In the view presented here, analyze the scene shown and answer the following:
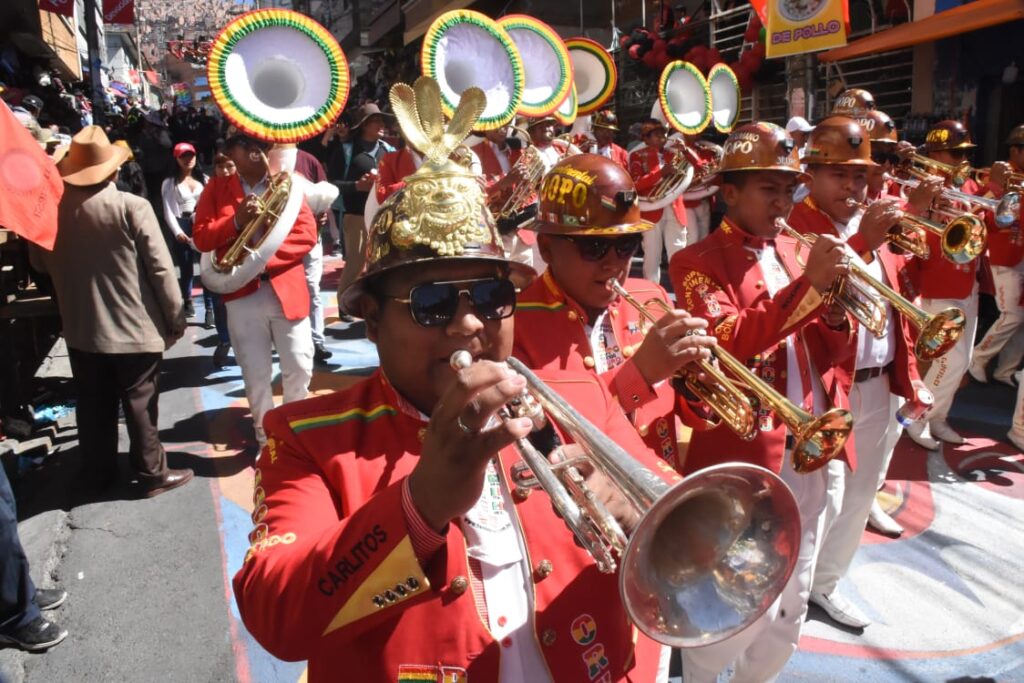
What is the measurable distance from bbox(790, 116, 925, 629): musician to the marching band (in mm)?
15

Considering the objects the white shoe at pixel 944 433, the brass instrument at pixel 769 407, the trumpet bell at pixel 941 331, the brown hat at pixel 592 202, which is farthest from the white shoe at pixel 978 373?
the brown hat at pixel 592 202

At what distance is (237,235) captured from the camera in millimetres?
5070

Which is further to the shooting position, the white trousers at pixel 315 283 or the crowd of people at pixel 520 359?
the white trousers at pixel 315 283

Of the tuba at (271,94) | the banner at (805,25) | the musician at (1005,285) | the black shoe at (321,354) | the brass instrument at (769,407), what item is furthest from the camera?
the banner at (805,25)

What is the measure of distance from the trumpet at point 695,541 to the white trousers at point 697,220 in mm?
9687

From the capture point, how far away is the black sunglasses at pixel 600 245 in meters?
2.84

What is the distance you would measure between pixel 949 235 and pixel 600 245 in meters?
2.40

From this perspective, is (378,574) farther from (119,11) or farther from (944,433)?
(119,11)

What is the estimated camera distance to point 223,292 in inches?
200

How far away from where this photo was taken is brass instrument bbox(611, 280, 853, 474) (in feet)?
8.30

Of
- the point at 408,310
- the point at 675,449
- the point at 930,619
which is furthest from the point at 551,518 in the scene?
the point at 930,619

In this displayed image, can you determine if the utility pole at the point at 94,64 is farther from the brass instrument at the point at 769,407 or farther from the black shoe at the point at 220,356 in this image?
the brass instrument at the point at 769,407

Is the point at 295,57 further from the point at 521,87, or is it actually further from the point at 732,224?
the point at 732,224

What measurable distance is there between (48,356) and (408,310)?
28.9 feet
